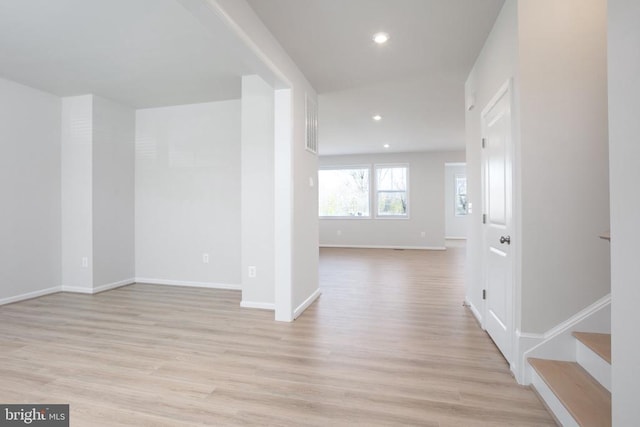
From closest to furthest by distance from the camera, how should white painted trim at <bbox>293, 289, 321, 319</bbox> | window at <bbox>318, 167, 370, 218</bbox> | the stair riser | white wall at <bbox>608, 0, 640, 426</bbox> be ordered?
1. white wall at <bbox>608, 0, 640, 426</bbox>
2. the stair riser
3. white painted trim at <bbox>293, 289, 321, 319</bbox>
4. window at <bbox>318, 167, 370, 218</bbox>

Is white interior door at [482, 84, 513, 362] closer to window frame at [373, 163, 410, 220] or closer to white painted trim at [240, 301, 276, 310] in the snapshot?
white painted trim at [240, 301, 276, 310]

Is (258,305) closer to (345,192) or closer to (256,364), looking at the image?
(256,364)

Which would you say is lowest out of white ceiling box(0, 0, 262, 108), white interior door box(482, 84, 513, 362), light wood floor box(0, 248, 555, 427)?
light wood floor box(0, 248, 555, 427)

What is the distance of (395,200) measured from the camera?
29.5ft

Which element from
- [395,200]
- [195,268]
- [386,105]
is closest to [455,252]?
[395,200]

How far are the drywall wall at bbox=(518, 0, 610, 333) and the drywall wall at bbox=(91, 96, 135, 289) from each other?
4.79 m

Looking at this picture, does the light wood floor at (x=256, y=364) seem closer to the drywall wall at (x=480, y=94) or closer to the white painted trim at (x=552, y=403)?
the white painted trim at (x=552, y=403)

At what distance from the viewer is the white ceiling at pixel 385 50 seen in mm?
2363

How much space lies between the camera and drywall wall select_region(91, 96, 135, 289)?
430 cm

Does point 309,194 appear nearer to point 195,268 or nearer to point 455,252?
point 195,268

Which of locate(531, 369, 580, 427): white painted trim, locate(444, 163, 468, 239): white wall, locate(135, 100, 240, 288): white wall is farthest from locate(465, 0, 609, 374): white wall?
locate(444, 163, 468, 239): white wall

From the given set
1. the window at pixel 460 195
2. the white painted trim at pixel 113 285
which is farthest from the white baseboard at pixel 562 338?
the window at pixel 460 195

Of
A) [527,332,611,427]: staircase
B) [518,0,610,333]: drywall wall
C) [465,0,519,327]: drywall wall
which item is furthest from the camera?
[465,0,519,327]: drywall wall

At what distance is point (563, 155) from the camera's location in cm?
191
